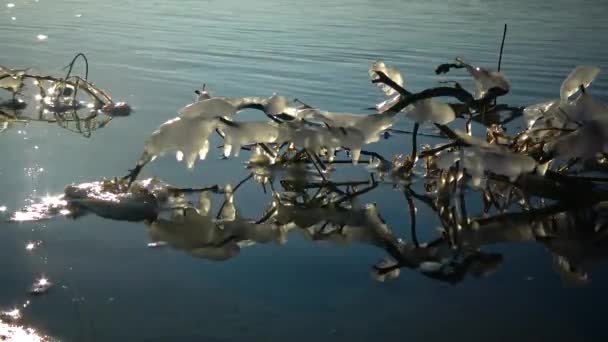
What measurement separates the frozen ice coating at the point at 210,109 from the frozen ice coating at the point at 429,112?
31 cm

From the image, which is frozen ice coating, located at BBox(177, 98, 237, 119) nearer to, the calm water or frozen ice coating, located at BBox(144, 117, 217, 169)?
frozen ice coating, located at BBox(144, 117, 217, 169)

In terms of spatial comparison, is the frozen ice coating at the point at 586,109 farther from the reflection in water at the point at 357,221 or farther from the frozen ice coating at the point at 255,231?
the frozen ice coating at the point at 255,231

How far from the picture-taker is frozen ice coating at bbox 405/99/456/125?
122cm

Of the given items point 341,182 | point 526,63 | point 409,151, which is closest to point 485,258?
point 341,182

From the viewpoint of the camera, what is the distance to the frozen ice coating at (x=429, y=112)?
1220 mm

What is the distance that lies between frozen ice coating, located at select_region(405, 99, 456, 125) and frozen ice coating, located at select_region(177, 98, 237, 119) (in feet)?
1.01

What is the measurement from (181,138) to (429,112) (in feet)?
1.37

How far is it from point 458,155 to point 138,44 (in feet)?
9.57

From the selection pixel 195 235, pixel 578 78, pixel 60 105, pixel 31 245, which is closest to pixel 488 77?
pixel 578 78

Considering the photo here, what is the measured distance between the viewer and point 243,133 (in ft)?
4.06

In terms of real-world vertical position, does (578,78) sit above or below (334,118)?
above

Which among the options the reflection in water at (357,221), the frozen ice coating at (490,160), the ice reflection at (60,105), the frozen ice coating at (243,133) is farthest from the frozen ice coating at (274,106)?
the ice reflection at (60,105)

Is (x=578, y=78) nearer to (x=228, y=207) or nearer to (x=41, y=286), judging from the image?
(x=228, y=207)

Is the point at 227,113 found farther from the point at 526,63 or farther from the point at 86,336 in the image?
the point at 526,63
